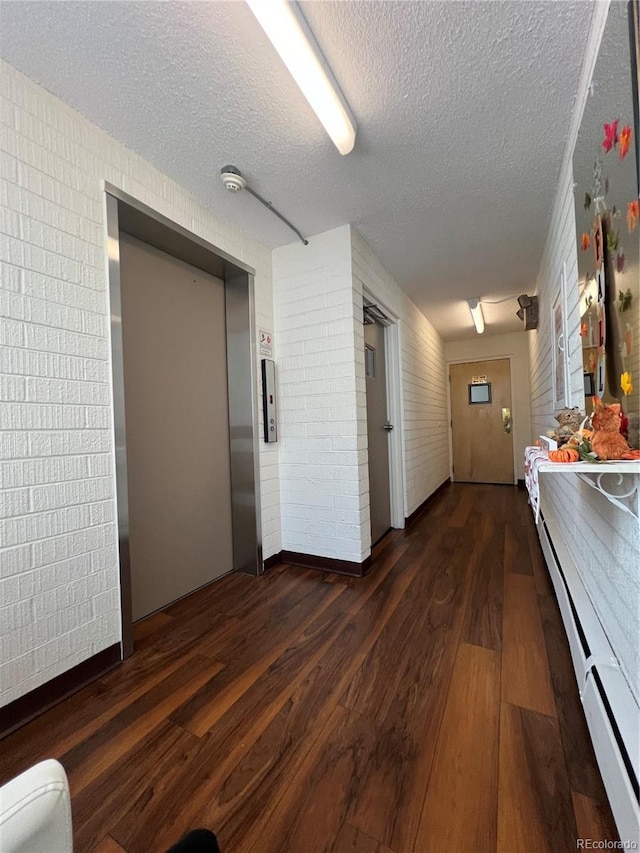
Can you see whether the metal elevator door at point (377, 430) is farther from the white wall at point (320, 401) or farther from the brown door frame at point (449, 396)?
the brown door frame at point (449, 396)

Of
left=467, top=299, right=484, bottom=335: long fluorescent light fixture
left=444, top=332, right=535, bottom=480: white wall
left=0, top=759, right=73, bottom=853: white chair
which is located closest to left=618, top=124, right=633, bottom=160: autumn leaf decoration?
left=0, top=759, right=73, bottom=853: white chair

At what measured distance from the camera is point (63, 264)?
1.47m

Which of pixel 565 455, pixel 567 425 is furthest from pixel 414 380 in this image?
pixel 565 455

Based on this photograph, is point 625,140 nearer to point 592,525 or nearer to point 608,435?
point 608,435

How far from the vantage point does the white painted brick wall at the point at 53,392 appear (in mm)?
1291

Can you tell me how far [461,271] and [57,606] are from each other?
3.92m

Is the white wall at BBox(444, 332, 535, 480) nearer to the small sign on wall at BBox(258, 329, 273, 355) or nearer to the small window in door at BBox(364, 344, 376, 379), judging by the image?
the small window in door at BBox(364, 344, 376, 379)

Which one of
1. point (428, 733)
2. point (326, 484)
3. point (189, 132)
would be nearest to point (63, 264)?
point (189, 132)

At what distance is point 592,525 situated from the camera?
1460 mm

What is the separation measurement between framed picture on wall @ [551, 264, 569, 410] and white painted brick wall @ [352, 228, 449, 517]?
1323 millimetres

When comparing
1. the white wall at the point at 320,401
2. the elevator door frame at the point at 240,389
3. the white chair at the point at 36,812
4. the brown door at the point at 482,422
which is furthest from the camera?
the brown door at the point at 482,422

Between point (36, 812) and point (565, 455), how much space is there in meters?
1.36

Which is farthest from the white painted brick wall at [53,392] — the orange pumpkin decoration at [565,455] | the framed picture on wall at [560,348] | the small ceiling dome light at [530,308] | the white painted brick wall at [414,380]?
the small ceiling dome light at [530,308]

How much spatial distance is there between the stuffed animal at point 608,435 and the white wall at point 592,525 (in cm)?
23
